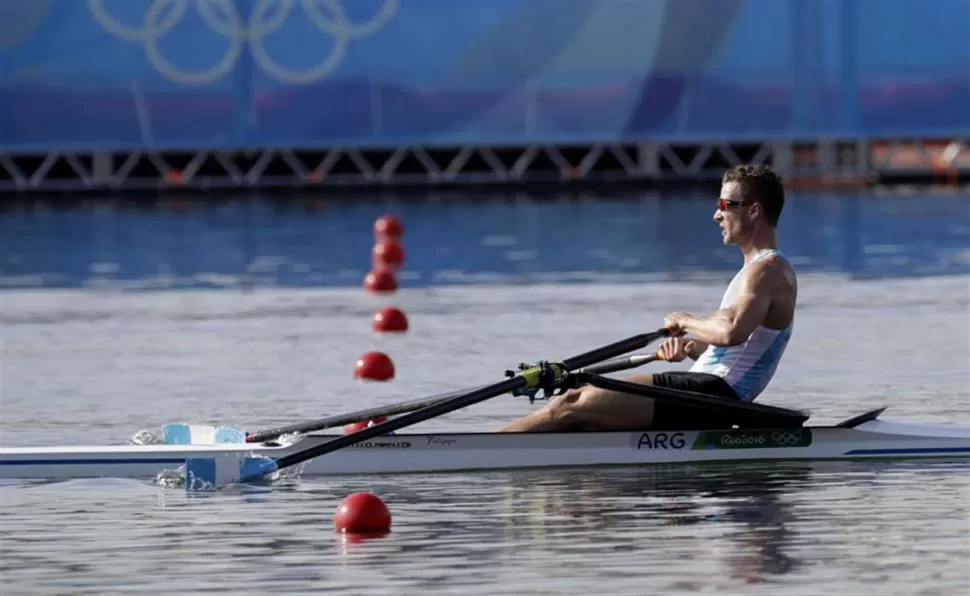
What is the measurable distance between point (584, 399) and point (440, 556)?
2.49 meters

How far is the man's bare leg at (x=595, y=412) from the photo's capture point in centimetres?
1209

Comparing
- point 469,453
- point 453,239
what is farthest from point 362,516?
point 453,239

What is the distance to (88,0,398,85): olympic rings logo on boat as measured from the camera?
128 feet

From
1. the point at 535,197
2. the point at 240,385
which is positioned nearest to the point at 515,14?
the point at 535,197

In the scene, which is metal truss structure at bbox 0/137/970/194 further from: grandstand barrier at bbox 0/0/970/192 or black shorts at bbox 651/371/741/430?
black shorts at bbox 651/371/741/430

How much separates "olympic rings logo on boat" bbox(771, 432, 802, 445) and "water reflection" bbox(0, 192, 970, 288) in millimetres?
12579

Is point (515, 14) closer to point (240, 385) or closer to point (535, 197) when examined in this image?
point (535, 197)

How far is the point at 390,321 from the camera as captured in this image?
19.8 meters

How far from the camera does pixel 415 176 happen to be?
1705 inches

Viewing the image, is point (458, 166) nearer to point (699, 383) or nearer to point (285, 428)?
point (285, 428)

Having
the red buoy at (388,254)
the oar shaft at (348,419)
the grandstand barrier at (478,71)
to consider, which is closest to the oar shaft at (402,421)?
the oar shaft at (348,419)

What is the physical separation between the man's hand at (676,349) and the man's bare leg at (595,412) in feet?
0.88

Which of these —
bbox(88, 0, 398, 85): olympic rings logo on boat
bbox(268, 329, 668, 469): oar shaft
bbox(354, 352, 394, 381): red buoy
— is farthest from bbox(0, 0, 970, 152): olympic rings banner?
bbox(268, 329, 668, 469): oar shaft

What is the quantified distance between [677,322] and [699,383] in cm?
40
